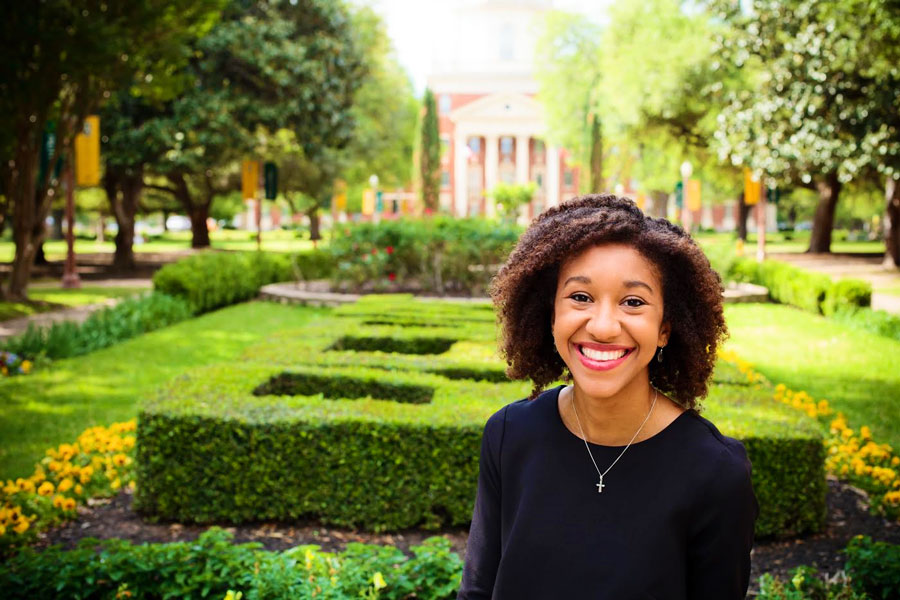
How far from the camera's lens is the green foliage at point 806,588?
3.40 metres

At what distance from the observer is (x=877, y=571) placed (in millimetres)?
3535

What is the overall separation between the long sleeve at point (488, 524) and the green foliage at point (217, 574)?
1623 mm

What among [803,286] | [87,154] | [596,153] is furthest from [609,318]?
[596,153]

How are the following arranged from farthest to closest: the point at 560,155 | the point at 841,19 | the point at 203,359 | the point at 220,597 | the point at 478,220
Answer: the point at 560,155, the point at 478,220, the point at 841,19, the point at 203,359, the point at 220,597

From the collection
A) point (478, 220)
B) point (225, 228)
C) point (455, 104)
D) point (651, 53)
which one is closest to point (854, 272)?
point (651, 53)

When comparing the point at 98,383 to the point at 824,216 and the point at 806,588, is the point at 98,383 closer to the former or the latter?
the point at 806,588

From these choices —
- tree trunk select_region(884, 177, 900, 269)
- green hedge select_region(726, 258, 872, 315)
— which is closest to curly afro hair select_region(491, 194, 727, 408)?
green hedge select_region(726, 258, 872, 315)

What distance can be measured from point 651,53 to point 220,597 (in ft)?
87.7

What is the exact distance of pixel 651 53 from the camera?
2747 cm

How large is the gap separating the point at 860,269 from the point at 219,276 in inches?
683

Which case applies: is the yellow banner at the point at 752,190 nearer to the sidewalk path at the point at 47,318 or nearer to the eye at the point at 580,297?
the sidewalk path at the point at 47,318

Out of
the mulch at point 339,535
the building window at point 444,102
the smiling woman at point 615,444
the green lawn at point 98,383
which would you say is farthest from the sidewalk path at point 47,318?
the building window at point 444,102

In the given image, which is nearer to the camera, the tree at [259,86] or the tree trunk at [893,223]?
the tree at [259,86]

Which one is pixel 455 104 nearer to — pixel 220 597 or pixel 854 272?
pixel 854 272
